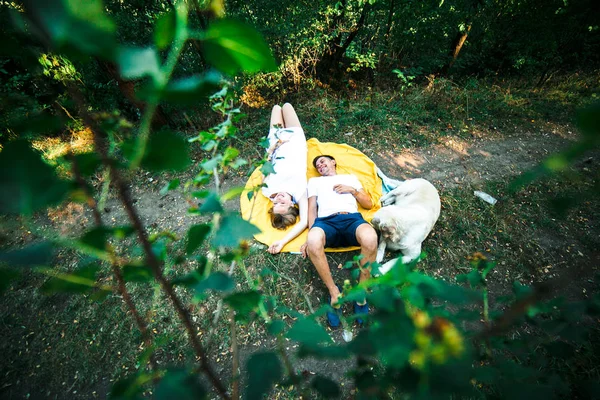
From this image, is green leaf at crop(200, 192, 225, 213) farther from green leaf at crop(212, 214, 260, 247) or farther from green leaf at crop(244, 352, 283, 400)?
green leaf at crop(244, 352, 283, 400)

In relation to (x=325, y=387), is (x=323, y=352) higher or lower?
higher

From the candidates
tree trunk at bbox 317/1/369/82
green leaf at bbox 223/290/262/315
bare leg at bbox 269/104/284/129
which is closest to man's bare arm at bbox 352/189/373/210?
bare leg at bbox 269/104/284/129

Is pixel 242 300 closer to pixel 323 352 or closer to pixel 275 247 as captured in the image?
pixel 323 352

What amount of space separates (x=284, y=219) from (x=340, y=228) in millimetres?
814

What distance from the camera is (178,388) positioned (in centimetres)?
49

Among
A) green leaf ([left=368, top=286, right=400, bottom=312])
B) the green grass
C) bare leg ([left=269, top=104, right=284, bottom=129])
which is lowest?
the green grass

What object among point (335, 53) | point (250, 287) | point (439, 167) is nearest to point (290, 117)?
point (335, 53)

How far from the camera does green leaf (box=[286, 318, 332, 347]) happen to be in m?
0.56

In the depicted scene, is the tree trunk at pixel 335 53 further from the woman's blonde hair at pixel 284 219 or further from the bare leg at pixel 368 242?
the bare leg at pixel 368 242

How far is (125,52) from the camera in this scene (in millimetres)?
352

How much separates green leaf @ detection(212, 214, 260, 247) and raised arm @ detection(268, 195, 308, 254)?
8.85 feet

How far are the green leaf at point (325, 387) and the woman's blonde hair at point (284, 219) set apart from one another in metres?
2.85

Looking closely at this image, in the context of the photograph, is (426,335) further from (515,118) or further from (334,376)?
(515,118)

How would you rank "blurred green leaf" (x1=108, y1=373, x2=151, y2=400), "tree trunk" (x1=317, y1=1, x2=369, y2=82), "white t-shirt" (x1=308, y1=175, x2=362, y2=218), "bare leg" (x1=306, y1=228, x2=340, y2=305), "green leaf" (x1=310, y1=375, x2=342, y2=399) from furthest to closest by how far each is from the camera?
"tree trunk" (x1=317, y1=1, x2=369, y2=82) < "white t-shirt" (x1=308, y1=175, x2=362, y2=218) < "bare leg" (x1=306, y1=228, x2=340, y2=305) < "green leaf" (x1=310, y1=375, x2=342, y2=399) < "blurred green leaf" (x1=108, y1=373, x2=151, y2=400)
